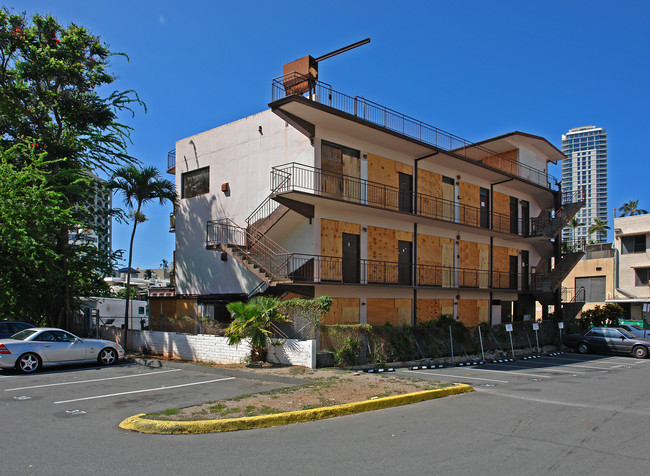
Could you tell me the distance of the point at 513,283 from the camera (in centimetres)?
3341

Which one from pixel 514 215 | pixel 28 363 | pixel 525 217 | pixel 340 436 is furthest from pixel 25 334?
pixel 525 217

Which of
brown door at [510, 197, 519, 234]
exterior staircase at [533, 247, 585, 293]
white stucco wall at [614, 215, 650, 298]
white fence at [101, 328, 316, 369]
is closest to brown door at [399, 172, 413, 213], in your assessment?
brown door at [510, 197, 519, 234]

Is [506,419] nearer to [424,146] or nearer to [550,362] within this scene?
[550,362]

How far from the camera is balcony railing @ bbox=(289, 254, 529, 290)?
68.9 feet

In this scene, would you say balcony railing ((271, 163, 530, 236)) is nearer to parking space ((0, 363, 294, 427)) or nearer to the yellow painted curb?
parking space ((0, 363, 294, 427))

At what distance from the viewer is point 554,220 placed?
34031 millimetres

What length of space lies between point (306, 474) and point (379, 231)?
18.5 metres

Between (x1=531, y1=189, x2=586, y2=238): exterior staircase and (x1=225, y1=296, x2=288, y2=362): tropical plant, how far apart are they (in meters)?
22.0

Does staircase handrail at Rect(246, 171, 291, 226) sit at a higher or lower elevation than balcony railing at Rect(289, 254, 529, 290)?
higher

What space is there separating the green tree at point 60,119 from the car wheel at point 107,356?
5.27m

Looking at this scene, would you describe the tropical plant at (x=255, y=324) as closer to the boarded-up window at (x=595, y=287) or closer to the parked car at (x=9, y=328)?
the parked car at (x=9, y=328)

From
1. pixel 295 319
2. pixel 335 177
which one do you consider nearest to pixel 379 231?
pixel 335 177

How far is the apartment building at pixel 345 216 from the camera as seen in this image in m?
21.1

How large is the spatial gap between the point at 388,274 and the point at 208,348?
964 centimetres
